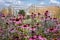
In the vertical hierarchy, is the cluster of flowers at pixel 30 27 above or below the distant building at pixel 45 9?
below

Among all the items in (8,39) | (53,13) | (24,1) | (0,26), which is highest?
(24,1)

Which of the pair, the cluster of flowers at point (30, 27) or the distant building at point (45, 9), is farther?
the distant building at point (45, 9)

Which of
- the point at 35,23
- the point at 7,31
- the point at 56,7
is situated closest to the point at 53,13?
the point at 56,7

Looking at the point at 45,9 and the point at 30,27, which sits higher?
the point at 45,9

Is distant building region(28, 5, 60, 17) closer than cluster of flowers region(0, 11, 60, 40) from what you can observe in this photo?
No

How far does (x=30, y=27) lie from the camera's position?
1722 mm

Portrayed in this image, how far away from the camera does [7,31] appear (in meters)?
1.72

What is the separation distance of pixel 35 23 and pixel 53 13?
0.24m

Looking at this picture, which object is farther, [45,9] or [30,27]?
[45,9]

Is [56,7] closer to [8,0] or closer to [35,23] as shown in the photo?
[35,23]

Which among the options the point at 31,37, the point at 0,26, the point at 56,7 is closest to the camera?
the point at 31,37

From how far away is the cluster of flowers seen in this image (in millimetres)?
1689

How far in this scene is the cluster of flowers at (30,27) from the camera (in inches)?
66.5

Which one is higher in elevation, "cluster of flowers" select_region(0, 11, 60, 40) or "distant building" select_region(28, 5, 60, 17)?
"distant building" select_region(28, 5, 60, 17)
